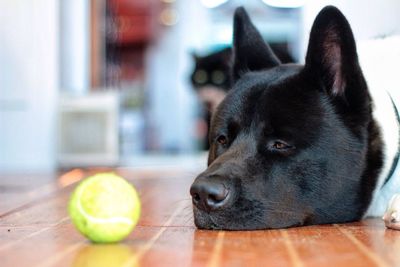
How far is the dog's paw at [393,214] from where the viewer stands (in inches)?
73.2

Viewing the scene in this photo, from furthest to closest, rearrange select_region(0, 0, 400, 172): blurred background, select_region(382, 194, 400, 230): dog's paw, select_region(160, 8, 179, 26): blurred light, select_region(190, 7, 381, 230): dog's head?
1. select_region(160, 8, 179, 26): blurred light
2. select_region(0, 0, 400, 172): blurred background
3. select_region(382, 194, 400, 230): dog's paw
4. select_region(190, 7, 381, 230): dog's head

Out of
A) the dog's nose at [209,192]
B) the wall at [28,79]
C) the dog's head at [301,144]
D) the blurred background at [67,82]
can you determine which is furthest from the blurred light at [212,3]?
the dog's nose at [209,192]

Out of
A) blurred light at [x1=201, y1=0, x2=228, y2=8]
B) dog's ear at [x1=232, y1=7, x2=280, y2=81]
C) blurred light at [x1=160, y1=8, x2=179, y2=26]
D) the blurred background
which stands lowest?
the blurred background

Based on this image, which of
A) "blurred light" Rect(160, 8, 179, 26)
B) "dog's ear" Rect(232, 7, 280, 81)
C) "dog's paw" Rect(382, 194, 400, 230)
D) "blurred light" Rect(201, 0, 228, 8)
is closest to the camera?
"dog's paw" Rect(382, 194, 400, 230)

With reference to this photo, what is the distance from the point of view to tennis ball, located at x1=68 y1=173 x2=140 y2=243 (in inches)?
63.1

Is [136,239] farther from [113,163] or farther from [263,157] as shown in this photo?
[113,163]

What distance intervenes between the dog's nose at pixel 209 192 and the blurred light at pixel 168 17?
8.52 m

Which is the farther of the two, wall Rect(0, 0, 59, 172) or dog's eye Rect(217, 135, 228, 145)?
wall Rect(0, 0, 59, 172)

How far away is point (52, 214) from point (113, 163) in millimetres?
3409

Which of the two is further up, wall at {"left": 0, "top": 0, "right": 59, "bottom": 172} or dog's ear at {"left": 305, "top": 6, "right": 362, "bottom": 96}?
dog's ear at {"left": 305, "top": 6, "right": 362, "bottom": 96}

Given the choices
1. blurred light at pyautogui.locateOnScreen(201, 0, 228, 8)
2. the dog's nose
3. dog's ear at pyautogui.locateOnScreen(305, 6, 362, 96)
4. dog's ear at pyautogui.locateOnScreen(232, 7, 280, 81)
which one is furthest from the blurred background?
the dog's nose

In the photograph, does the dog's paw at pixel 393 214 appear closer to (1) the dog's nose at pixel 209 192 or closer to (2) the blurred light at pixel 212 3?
(1) the dog's nose at pixel 209 192

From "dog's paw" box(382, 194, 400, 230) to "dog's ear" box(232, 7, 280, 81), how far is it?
0.62m

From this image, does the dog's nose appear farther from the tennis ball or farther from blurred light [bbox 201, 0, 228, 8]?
blurred light [bbox 201, 0, 228, 8]
